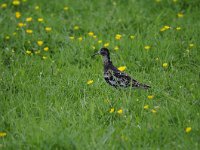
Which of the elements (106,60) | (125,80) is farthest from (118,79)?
(106,60)

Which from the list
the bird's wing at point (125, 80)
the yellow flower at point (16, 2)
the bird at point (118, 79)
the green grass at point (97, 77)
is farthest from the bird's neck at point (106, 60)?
the yellow flower at point (16, 2)

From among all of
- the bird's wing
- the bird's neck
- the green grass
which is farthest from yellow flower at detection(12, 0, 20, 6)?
the bird's wing

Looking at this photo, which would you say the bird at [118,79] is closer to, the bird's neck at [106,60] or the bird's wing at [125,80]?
the bird's wing at [125,80]

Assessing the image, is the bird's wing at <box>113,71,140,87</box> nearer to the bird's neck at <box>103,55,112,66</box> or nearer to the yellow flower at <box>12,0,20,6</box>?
the bird's neck at <box>103,55,112,66</box>

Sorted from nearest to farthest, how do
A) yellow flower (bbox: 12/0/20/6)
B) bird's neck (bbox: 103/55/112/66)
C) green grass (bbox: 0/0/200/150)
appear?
green grass (bbox: 0/0/200/150), bird's neck (bbox: 103/55/112/66), yellow flower (bbox: 12/0/20/6)

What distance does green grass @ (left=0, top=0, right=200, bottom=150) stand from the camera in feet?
16.0

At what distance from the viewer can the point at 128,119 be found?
516 centimetres

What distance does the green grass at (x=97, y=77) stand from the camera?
4.88 meters

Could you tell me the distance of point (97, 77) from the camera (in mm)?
6664

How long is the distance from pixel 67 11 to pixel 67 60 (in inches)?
86.9

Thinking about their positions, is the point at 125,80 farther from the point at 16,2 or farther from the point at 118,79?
the point at 16,2

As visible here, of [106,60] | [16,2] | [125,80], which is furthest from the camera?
[16,2]

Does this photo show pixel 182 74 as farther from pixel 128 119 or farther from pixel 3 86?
pixel 3 86

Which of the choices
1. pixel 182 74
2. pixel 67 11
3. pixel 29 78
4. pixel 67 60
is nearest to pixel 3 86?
pixel 29 78
